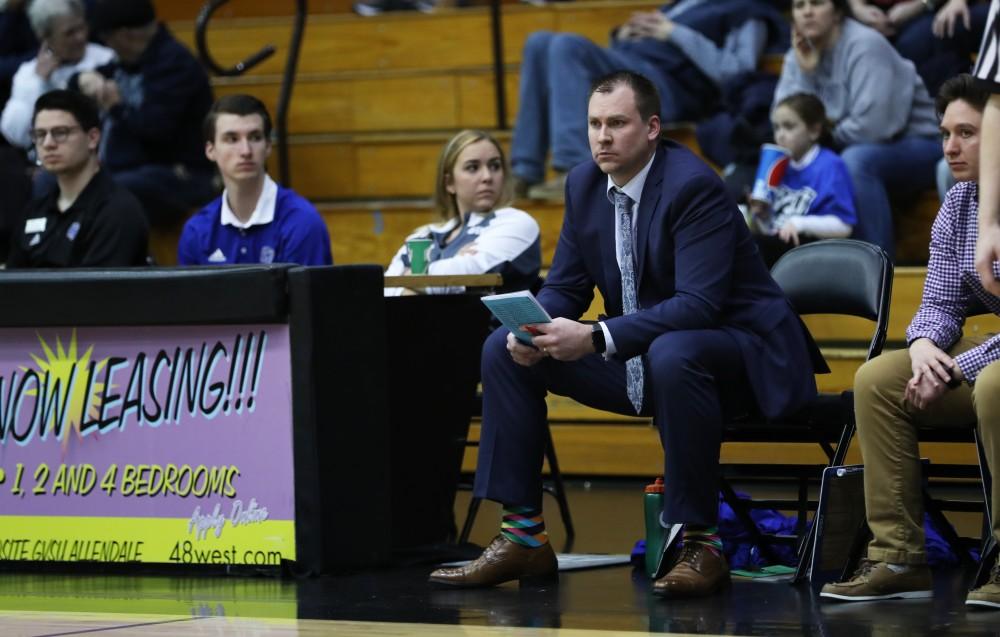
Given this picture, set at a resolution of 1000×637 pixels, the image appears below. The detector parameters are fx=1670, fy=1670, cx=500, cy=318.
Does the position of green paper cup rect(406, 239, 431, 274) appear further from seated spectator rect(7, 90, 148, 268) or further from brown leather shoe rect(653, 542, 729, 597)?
brown leather shoe rect(653, 542, 729, 597)

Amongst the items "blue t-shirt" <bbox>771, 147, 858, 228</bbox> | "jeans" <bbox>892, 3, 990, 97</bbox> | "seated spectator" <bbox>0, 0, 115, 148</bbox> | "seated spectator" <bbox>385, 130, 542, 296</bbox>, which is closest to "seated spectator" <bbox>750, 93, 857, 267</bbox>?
"blue t-shirt" <bbox>771, 147, 858, 228</bbox>

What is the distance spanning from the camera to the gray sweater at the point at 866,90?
604 centimetres

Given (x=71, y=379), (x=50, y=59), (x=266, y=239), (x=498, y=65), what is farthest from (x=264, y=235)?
(x=50, y=59)

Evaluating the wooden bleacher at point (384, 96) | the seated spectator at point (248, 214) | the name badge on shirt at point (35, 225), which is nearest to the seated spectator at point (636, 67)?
the wooden bleacher at point (384, 96)

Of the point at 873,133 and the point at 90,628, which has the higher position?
the point at 873,133

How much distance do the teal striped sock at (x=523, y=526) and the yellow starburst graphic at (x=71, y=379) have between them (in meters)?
1.11

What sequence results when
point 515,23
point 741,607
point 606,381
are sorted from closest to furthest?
point 741,607
point 606,381
point 515,23

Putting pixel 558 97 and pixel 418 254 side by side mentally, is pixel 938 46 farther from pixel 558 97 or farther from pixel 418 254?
pixel 418 254

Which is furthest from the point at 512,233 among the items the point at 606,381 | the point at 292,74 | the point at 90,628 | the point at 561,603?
the point at 292,74

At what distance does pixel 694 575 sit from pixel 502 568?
1.63 ft

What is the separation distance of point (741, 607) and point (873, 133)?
2.94 metres

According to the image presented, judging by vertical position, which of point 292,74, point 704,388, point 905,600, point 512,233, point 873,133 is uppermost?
point 292,74

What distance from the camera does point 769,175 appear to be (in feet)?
18.9

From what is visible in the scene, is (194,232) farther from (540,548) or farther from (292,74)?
(292,74)
